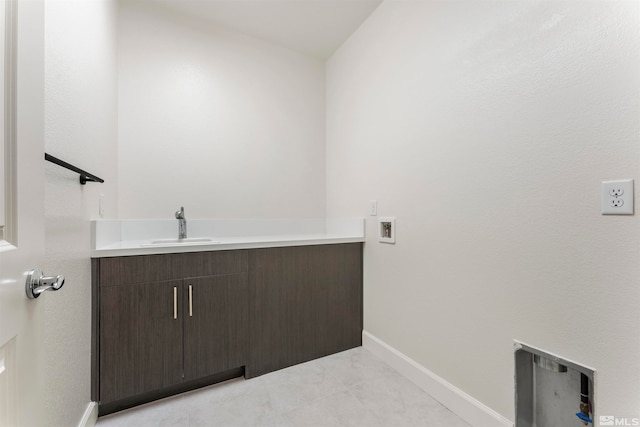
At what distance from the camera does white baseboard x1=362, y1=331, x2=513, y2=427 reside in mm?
1291

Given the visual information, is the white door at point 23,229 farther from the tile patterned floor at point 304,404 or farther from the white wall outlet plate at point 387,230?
the white wall outlet plate at point 387,230

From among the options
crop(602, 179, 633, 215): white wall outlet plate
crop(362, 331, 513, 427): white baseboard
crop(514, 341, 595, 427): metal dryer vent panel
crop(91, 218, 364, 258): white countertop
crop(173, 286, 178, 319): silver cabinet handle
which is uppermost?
crop(602, 179, 633, 215): white wall outlet plate

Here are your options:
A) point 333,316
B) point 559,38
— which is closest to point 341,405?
point 333,316

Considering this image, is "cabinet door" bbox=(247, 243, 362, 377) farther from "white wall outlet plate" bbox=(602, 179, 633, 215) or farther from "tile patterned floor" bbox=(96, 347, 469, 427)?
"white wall outlet plate" bbox=(602, 179, 633, 215)

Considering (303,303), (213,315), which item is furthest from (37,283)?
(303,303)

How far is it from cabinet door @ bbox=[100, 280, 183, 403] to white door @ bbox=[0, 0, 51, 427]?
2.92 feet

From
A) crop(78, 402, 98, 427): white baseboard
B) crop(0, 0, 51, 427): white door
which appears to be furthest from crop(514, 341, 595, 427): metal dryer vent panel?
crop(78, 402, 98, 427): white baseboard

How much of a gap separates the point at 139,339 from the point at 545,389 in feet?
6.42

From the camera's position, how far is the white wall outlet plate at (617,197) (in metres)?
0.89

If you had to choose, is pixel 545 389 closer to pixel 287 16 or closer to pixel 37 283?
pixel 37 283

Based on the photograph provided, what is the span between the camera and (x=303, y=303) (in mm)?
1942

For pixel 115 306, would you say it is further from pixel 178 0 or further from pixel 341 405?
pixel 178 0

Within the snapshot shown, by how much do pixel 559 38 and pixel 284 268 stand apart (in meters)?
1.79

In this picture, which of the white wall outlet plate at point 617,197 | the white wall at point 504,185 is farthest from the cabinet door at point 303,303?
the white wall outlet plate at point 617,197
